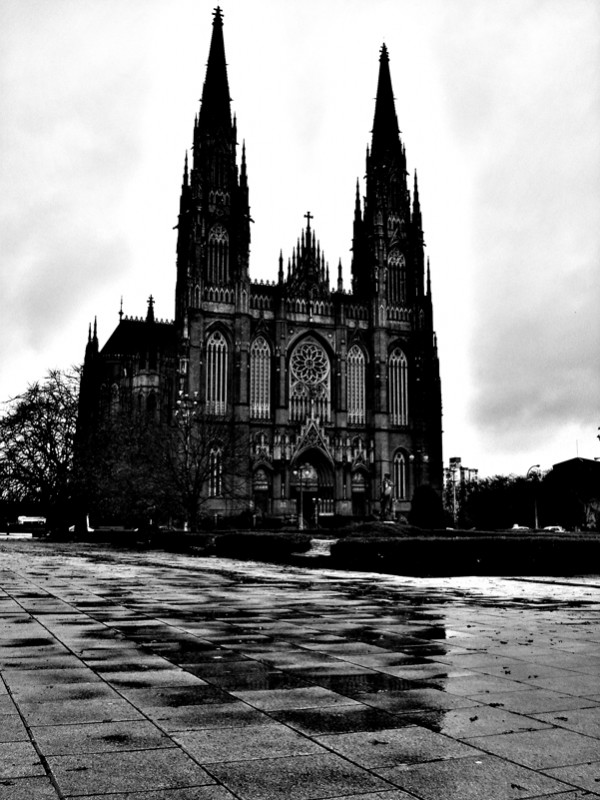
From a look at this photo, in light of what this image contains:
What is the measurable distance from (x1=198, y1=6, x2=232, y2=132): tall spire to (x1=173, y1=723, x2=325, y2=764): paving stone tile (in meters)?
78.6

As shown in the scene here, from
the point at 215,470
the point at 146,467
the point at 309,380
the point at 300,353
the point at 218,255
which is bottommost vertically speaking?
the point at 146,467

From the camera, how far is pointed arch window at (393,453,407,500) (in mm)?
77750

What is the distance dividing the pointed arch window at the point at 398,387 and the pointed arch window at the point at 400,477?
130 inches

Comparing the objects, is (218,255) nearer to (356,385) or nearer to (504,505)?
(356,385)

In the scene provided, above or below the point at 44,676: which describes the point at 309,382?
above

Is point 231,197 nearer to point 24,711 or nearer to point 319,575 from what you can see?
point 319,575

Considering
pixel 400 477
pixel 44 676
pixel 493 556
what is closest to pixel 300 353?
pixel 400 477

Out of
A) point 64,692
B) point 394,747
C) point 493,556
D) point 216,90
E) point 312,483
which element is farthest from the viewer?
point 216,90

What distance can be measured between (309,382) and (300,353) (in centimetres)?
278

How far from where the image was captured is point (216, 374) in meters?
74.1

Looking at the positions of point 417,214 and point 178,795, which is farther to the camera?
point 417,214

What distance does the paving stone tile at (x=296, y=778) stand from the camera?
3.93 m

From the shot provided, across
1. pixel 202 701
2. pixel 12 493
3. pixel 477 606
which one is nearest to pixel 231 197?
pixel 12 493

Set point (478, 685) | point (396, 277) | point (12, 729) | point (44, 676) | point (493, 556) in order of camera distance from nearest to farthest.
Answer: point (12, 729)
point (478, 685)
point (44, 676)
point (493, 556)
point (396, 277)
